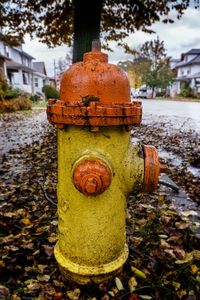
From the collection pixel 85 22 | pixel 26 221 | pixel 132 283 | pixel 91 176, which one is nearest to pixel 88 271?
pixel 132 283

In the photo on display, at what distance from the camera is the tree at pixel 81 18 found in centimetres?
645

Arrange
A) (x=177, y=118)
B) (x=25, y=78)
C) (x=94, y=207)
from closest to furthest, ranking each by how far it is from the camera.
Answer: (x=94, y=207)
(x=177, y=118)
(x=25, y=78)

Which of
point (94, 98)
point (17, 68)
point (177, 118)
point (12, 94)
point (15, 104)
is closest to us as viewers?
point (94, 98)

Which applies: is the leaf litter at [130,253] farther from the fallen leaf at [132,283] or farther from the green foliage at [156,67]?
the green foliage at [156,67]

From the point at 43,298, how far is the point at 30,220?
1032 mm

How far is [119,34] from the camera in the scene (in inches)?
419

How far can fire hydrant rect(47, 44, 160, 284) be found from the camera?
1307 millimetres

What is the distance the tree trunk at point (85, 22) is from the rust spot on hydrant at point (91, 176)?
5.77 metres

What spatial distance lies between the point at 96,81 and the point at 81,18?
5853mm

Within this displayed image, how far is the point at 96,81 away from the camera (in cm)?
130

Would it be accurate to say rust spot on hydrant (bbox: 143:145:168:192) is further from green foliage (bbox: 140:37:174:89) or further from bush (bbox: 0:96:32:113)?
green foliage (bbox: 140:37:174:89)

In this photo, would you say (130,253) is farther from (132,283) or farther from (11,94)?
(11,94)

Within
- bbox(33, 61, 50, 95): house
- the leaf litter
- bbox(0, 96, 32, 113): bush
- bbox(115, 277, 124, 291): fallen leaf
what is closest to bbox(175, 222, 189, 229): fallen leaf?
the leaf litter

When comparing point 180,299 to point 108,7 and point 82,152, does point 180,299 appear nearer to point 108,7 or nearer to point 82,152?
point 82,152
